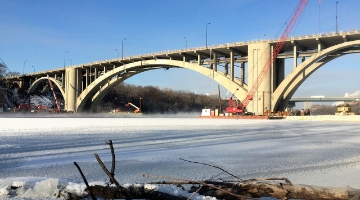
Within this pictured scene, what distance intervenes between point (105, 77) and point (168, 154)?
159 feet

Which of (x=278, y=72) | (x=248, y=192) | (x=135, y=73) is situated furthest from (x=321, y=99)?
(x=248, y=192)

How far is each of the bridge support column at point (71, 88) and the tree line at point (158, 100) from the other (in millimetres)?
33453

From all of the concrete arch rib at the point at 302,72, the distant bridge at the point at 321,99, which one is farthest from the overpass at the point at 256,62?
the distant bridge at the point at 321,99

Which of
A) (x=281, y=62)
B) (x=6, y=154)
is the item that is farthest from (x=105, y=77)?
(x=6, y=154)

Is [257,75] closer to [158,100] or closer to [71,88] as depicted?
[71,88]

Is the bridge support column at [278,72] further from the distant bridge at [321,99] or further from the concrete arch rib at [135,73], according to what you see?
the distant bridge at [321,99]

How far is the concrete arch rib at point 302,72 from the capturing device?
32344mm

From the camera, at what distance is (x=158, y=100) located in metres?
104

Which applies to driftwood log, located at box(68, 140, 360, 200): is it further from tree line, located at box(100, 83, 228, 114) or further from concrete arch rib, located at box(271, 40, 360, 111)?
tree line, located at box(100, 83, 228, 114)

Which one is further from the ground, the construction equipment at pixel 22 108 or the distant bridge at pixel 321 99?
the distant bridge at pixel 321 99

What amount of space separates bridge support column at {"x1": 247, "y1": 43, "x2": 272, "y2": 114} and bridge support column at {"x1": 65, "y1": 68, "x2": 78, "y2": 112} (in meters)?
36.3

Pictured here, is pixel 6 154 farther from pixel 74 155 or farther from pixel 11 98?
pixel 11 98

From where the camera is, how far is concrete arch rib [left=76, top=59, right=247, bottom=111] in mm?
39188

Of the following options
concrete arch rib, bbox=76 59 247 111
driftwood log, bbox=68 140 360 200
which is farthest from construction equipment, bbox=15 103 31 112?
driftwood log, bbox=68 140 360 200
